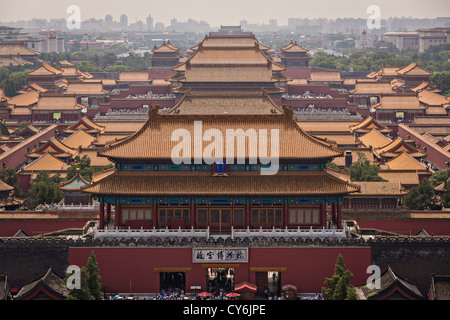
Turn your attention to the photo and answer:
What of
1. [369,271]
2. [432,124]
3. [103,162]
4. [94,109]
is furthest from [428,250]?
[94,109]

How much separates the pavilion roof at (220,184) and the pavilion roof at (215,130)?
3.21 feet

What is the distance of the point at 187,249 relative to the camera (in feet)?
132

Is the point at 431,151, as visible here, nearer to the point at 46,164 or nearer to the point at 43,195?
the point at 46,164

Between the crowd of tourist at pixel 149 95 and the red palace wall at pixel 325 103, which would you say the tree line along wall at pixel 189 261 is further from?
the crowd of tourist at pixel 149 95

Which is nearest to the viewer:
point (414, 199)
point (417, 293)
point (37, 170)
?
point (417, 293)

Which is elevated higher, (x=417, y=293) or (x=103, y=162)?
(x=103, y=162)

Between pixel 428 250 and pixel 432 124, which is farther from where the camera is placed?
pixel 432 124

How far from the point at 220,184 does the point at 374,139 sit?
3260 centimetres

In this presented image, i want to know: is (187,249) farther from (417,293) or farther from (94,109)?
(94,109)

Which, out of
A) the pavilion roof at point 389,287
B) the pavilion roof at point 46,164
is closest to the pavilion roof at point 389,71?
the pavilion roof at point 46,164

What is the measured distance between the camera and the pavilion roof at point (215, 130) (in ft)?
135
